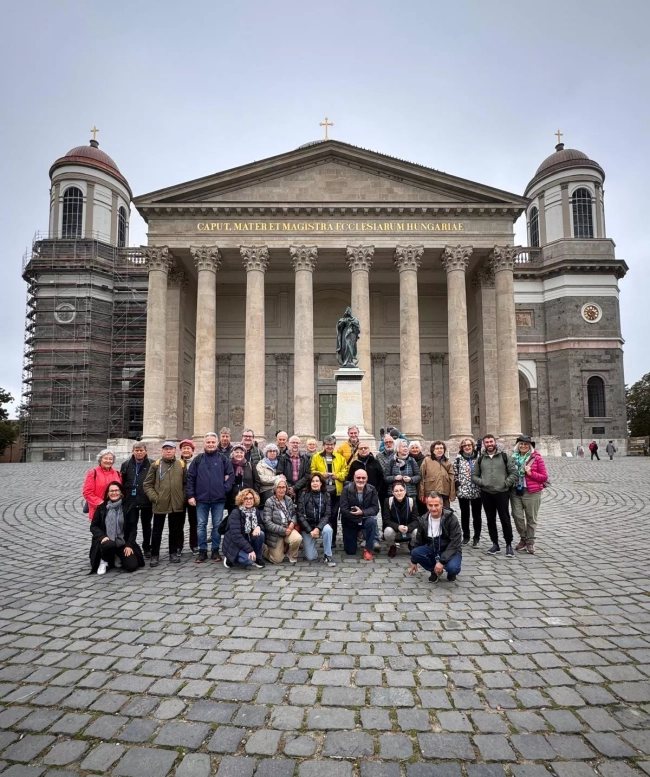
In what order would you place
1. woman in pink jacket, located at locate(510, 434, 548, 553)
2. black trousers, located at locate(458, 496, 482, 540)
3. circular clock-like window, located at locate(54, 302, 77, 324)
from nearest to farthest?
1. woman in pink jacket, located at locate(510, 434, 548, 553)
2. black trousers, located at locate(458, 496, 482, 540)
3. circular clock-like window, located at locate(54, 302, 77, 324)

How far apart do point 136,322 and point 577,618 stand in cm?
3580

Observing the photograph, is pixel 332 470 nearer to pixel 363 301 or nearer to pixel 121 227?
pixel 363 301

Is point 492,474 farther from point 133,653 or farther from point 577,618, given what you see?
point 133,653

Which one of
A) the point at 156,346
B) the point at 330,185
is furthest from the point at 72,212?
the point at 330,185

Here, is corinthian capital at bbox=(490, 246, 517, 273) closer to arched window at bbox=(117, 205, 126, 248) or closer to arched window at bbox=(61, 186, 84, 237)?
arched window at bbox=(117, 205, 126, 248)

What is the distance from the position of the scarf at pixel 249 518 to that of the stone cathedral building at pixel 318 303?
650 inches

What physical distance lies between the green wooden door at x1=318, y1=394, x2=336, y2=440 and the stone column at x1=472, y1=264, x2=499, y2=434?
347 inches

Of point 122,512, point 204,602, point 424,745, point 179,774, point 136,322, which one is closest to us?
point 179,774

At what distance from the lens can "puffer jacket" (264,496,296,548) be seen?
6.89m

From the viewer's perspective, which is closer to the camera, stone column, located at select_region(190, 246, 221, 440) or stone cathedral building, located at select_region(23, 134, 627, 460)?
stone column, located at select_region(190, 246, 221, 440)

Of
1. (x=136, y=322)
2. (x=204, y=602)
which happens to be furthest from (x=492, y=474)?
(x=136, y=322)

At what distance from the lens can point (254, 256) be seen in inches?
1017

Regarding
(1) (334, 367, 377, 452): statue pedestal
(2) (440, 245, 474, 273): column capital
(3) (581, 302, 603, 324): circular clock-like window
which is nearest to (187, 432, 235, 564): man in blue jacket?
(1) (334, 367, 377, 452): statue pedestal

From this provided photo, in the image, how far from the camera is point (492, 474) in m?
7.58
